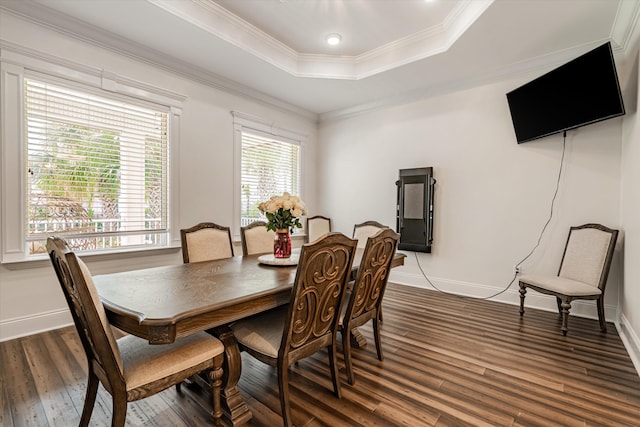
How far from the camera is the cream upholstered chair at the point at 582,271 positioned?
2.76 metres

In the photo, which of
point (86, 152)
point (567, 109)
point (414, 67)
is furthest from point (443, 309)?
point (86, 152)

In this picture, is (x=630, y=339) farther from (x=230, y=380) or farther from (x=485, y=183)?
(x=230, y=380)

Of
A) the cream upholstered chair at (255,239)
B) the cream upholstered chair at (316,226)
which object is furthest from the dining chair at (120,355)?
the cream upholstered chair at (316,226)

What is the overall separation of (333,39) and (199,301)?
325cm

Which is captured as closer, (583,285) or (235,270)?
(235,270)

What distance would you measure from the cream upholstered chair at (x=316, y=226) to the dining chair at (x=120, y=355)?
343cm

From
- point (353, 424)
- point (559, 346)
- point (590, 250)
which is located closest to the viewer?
point (353, 424)

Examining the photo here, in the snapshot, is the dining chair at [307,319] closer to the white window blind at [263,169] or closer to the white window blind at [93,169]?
the white window blind at [93,169]

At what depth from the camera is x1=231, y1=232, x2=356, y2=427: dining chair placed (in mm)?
1526

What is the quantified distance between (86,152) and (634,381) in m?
4.81

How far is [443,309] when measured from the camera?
3.51 metres

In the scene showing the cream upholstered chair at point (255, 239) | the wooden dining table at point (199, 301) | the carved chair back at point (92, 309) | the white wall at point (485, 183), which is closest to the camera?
the carved chair back at point (92, 309)

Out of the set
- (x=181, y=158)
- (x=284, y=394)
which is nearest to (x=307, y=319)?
(x=284, y=394)

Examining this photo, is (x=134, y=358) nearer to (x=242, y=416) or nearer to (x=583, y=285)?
(x=242, y=416)
